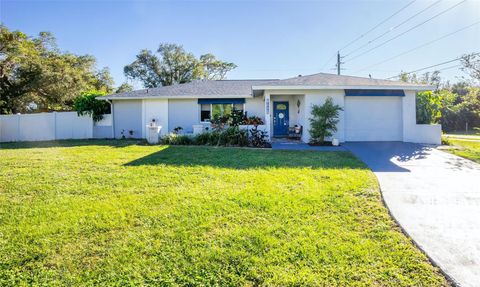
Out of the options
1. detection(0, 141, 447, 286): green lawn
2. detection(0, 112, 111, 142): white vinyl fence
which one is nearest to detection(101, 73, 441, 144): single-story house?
detection(0, 112, 111, 142): white vinyl fence

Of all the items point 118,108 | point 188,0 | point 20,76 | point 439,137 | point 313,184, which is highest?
point 188,0

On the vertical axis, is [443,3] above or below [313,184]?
above

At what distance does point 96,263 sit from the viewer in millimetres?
2938

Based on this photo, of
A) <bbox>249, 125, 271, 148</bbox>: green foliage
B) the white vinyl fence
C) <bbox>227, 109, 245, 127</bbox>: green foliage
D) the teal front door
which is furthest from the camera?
the teal front door

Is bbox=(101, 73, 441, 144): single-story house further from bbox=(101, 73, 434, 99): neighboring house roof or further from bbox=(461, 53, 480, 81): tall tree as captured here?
bbox=(461, 53, 480, 81): tall tree

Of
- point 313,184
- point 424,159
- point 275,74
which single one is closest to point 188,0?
point 313,184

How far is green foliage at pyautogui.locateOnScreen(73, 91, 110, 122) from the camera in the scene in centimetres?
1605

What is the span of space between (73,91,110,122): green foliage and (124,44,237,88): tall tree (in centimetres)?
2016

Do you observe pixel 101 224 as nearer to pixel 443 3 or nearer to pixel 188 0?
pixel 188 0

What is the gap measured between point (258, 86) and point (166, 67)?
27592 mm

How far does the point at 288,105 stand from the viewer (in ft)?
53.6

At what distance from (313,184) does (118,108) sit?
49.6 feet

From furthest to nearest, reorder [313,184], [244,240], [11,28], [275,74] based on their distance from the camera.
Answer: [275,74] < [11,28] < [313,184] < [244,240]

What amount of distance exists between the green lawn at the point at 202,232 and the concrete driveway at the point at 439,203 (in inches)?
10.8
